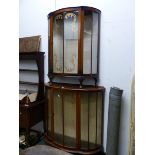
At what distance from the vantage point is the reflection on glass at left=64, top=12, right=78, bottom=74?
2.17 metres

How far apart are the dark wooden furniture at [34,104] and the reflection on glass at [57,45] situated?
376mm

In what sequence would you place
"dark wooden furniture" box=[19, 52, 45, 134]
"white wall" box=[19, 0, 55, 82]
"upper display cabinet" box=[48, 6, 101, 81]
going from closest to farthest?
"upper display cabinet" box=[48, 6, 101, 81], "dark wooden furniture" box=[19, 52, 45, 134], "white wall" box=[19, 0, 55, 82]

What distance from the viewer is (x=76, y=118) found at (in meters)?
2.15

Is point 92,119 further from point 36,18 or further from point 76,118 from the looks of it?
point 36,18

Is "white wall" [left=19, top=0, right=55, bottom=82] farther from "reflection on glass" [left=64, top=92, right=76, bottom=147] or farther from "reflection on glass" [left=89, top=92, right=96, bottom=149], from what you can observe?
"reflection on glass" [left=89, top=92, right=96, bottom=149]

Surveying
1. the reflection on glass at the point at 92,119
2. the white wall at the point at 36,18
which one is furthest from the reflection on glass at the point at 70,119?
the white wall at the point at 36,18

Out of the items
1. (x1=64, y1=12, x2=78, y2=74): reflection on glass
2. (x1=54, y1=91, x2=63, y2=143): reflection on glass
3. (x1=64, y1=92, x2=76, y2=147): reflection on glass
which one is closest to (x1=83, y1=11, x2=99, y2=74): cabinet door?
(x1=64, y1=12, x2=78, y2=74): reflection on glass

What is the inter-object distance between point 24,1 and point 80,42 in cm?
159

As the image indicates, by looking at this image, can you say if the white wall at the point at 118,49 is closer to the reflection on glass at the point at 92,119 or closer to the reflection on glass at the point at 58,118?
the reflection on glass at the point at 92,119

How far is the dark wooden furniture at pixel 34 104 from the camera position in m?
2.36

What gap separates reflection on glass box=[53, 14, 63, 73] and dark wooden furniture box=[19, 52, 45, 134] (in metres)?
0.38

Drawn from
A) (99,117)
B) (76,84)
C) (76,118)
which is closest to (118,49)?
(76,84)
